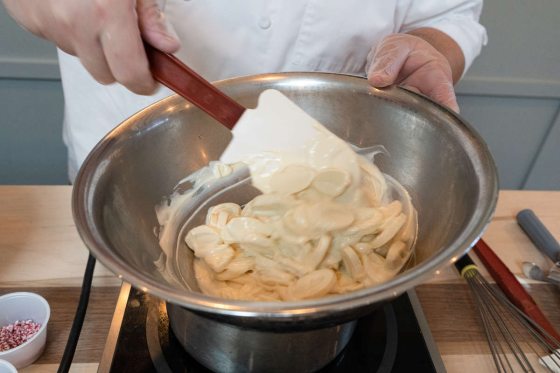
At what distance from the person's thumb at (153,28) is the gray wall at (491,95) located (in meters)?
0.97

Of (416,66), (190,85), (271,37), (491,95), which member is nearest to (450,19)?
(416,66)

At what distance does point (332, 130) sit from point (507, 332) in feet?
1.19

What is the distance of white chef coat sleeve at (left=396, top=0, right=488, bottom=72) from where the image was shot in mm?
887

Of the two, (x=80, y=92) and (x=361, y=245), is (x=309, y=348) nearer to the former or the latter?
(x=361, y=245)

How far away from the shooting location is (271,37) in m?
0.80

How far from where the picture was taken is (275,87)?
69cm

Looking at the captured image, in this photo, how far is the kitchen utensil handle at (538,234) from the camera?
75 cm

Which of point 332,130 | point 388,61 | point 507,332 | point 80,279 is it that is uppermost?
point 388,61

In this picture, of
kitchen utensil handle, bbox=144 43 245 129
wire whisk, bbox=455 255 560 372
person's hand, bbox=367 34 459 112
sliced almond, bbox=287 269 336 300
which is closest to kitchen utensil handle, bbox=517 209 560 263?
wire whisk, bbox=455 255 560 372

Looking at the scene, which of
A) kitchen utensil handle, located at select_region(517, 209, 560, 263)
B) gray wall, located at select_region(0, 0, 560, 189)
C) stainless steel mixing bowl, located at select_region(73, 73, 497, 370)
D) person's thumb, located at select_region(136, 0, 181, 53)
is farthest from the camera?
gray wall, located at select_region(0, 0, 560, 189)

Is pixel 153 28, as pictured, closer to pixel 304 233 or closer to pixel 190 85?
pixel 190 85

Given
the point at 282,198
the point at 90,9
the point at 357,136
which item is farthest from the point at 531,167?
the point at 90,9

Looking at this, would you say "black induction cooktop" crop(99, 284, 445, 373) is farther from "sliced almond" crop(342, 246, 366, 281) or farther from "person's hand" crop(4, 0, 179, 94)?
"person's hand" crop(4, 0, 179, 94)

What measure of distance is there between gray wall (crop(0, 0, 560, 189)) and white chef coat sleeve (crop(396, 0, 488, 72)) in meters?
0.53
